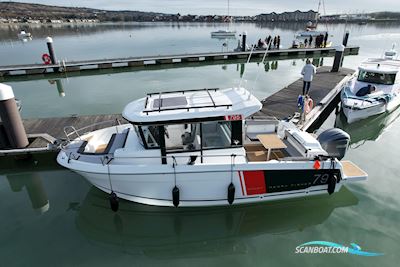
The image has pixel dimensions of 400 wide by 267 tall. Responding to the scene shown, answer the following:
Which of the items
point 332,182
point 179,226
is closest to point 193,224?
point 179,226

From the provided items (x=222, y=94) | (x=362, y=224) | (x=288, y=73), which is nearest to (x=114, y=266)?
(x=222, y=94)

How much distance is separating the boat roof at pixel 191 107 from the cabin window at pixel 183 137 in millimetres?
293

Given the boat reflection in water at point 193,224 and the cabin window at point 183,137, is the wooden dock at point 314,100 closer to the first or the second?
the boat reflection in water at point 193,224

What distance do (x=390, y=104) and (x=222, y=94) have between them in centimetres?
1057

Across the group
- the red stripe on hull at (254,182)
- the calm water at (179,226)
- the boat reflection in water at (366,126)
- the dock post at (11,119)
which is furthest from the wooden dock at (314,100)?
the dock post at (11,119)

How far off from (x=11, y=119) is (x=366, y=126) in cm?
1444

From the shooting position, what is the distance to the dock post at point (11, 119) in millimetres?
7859

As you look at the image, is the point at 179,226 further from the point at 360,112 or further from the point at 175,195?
the point at 360,112

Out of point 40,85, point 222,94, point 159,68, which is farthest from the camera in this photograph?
point 159,68

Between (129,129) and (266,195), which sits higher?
(129,129)

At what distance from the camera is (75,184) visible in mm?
7691

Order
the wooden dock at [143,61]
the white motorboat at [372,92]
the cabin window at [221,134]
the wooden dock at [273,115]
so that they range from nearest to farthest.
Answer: the cabin window at [221,134]
the wooden dock at [273,115]
the white motorboat at [372,92]
the wooden dock at [143,61]

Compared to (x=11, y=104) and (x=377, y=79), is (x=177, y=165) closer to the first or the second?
(x=11, y=104)

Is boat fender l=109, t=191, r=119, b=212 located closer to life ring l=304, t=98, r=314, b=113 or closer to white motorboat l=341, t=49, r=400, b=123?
life ring l=304, t=98, r=314, b=113
